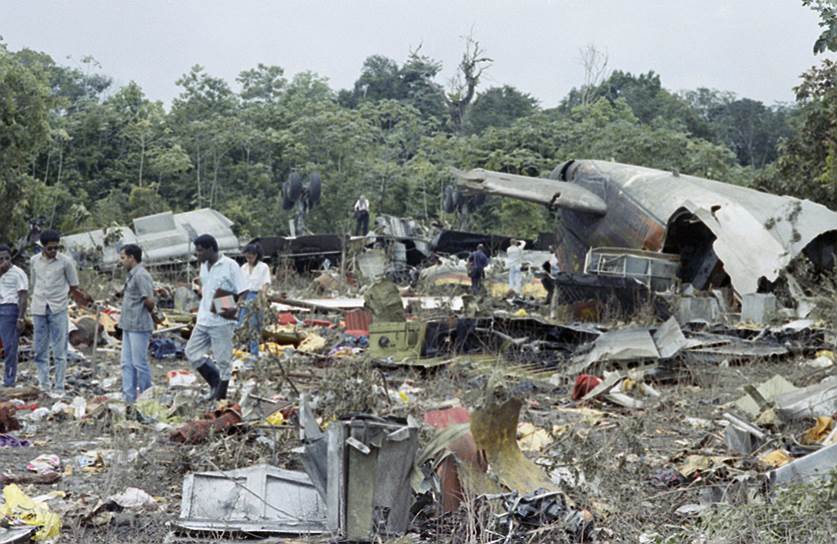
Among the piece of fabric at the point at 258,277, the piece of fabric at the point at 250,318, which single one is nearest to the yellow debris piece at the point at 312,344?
the piece of fabric at the point at 258,277

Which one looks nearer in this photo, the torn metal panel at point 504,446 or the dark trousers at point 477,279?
the torn metal panel at point 504,446

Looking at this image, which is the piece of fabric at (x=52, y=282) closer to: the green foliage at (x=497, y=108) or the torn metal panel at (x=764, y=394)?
the torn metal panel at (x=764, y=394)

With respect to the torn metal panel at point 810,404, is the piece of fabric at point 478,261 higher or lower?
higher

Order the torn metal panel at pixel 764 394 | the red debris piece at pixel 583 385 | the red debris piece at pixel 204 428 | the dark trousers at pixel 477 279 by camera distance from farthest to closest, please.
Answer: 1. the dark trousers at pixel 477 279
2. the red debris piece at pixel 583 385
3. the torn metal panel at pixel 764 394
4. the red debris piece at pixel 204 428

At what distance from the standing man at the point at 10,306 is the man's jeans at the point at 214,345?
2369 mm

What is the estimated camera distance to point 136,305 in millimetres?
9555

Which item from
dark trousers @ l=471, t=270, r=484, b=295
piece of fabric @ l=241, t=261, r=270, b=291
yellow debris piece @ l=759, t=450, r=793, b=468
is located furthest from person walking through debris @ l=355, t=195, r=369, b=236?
yellow debris piece @ l=759, t=450, r=793, b=468

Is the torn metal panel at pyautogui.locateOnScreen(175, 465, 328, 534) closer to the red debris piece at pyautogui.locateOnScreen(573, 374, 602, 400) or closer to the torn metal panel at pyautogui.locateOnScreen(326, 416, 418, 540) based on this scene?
the torn metal panel at pyautogui.locateOnScreen(326, 416, 418, 540)

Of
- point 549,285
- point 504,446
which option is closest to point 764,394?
point 504,446

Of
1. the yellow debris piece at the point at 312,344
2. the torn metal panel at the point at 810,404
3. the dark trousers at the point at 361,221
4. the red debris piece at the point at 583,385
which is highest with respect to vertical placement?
the dark trousers at the point at 361,221

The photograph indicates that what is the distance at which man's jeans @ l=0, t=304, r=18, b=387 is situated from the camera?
10.9m

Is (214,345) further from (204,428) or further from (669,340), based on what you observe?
(669,340)

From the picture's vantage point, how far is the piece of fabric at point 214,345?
30.8ft

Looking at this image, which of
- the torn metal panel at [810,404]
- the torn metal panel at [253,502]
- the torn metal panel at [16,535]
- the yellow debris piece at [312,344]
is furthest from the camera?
the yellow debris piece at [312,344]
